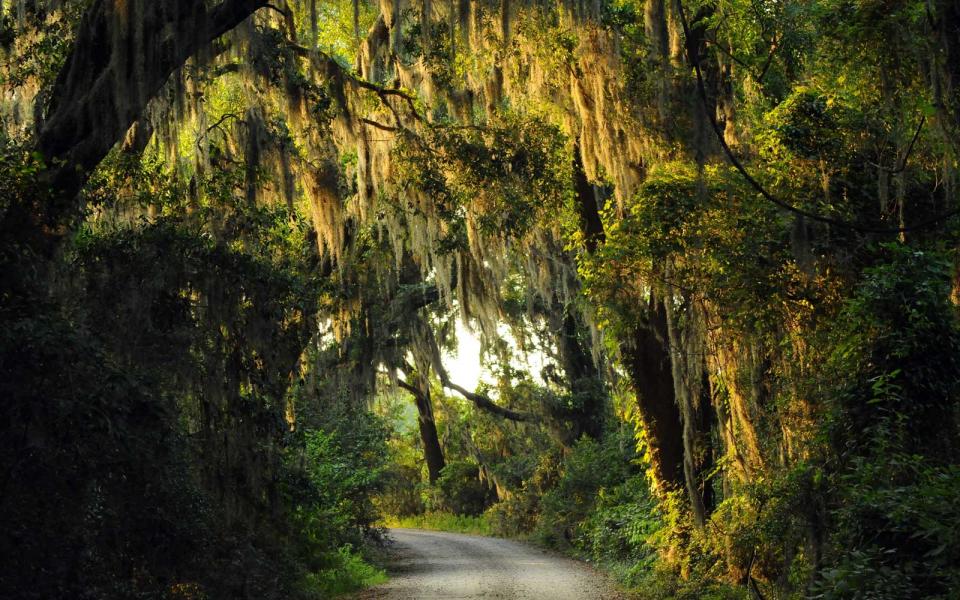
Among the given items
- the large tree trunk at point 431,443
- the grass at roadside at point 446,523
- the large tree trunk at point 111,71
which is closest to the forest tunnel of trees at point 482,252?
the large tree trunk at point 111,71

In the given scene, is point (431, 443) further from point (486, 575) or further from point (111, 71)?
point (111, 71)

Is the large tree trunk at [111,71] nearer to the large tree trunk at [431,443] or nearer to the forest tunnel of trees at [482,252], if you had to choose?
the forest tunnel of trees at [482,252]

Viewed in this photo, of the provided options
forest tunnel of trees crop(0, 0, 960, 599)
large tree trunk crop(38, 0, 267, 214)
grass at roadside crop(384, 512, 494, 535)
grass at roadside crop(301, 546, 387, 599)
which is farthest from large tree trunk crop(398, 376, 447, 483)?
large tree trunk crop(38, 0, 267, 214)

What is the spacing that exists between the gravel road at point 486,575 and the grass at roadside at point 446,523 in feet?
24.6

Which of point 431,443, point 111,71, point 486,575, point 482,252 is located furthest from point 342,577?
point 431,443

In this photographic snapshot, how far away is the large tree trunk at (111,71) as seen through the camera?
8781 millimetres

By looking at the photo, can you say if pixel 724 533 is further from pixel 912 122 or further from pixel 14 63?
pixel 14 63

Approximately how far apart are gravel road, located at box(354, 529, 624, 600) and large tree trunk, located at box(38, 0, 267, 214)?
7923 millimetres

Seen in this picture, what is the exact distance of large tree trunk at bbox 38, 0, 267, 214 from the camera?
8.78 metres

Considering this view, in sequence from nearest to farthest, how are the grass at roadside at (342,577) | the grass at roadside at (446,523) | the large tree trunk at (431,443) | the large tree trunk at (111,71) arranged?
1. the large tree trunk at (111,71)
2. the grass at roadside at (342,577)
3. the grass at roadside at (446,523)
4. the large tree trunk at (431,443)

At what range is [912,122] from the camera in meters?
10.9

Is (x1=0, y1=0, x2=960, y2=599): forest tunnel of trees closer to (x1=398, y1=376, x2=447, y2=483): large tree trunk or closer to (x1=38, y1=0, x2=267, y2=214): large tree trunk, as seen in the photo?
(x1=38, y1=0, x2=267, y2=214): large tree trunk

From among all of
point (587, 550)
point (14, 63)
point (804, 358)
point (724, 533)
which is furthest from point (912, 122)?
point (587, 550)

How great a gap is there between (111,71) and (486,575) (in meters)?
11.1
